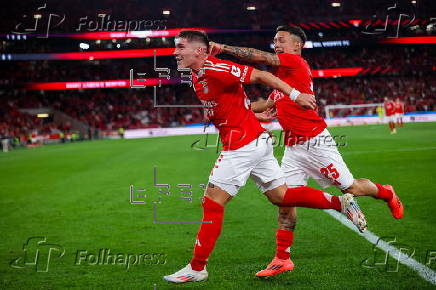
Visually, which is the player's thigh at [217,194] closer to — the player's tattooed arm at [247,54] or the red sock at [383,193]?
the player's tattooed arm at [247,54]

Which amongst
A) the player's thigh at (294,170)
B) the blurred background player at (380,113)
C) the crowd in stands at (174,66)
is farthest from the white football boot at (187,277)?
the blurred background player at (380,113)

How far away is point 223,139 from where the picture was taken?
4.95 meters

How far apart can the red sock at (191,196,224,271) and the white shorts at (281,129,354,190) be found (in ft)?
3.54

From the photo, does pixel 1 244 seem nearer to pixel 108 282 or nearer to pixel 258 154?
pixel 108 282

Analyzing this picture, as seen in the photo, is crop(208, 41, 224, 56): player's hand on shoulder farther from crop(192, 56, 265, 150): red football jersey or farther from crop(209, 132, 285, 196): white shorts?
crop(209, 132, 285, 196): white shorts

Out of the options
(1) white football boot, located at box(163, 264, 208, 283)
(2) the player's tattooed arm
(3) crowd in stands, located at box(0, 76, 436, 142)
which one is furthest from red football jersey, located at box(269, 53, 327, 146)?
(3) crowd in stands, located at box(0, 76, 436, 142)

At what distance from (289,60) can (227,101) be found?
97cm

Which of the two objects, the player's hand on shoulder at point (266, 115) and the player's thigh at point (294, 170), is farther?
the player's hand on shoulder at point (266, 115)

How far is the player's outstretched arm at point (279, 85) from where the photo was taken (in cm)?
444

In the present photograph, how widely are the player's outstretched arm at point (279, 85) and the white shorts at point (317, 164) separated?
3.43 feet

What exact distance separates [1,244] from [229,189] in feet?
13.2

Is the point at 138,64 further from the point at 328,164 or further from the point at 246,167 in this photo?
the point at 246,167

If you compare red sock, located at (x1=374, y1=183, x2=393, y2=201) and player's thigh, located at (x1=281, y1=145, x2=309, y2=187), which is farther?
red sock, located at (x1=374, y1=183, x2=393, y2=201)

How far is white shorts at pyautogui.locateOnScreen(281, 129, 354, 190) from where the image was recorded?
5.43m
